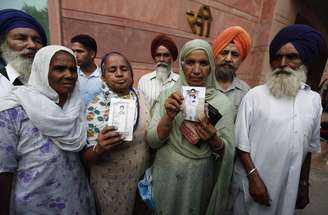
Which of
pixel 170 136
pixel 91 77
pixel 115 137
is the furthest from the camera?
pixel 91 77

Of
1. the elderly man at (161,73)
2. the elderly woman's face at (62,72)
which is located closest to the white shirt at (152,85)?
the elderly man at (161,73)

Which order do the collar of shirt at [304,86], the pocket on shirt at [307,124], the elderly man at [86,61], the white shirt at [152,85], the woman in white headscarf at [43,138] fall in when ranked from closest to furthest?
the woman in white headscarf at [43,138] → the pocket on shirt at [307,124] → the collar of shirt at [304,86] → the elderly man at [86,61] → the white shirt at [152,85]

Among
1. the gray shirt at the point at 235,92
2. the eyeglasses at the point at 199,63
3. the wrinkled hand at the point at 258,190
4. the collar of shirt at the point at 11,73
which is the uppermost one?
the eyeglasses at the point at 199,63

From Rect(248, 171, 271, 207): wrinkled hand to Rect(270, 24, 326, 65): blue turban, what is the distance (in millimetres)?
1170

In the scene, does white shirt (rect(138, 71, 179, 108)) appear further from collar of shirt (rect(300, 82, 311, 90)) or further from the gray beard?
collar of shirt (rect(300, 82, 311, 90))

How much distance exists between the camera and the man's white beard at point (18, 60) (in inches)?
83.8

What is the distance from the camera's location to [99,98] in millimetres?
Answer: 1905

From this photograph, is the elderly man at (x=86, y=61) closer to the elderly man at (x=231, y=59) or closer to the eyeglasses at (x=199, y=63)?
the elderly man at (x=231, y=59)

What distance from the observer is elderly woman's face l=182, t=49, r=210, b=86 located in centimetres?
179

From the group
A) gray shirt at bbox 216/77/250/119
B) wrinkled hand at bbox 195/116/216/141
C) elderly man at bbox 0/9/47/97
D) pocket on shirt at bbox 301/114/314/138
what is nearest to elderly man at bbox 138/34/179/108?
gray shirt at bbox 216/77/250/119

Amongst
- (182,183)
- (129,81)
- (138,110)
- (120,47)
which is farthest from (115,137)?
(120,47)

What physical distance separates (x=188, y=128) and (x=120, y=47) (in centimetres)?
421

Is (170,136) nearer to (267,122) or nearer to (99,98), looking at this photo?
(99,98)

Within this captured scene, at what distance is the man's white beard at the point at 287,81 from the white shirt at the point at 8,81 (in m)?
2.37
